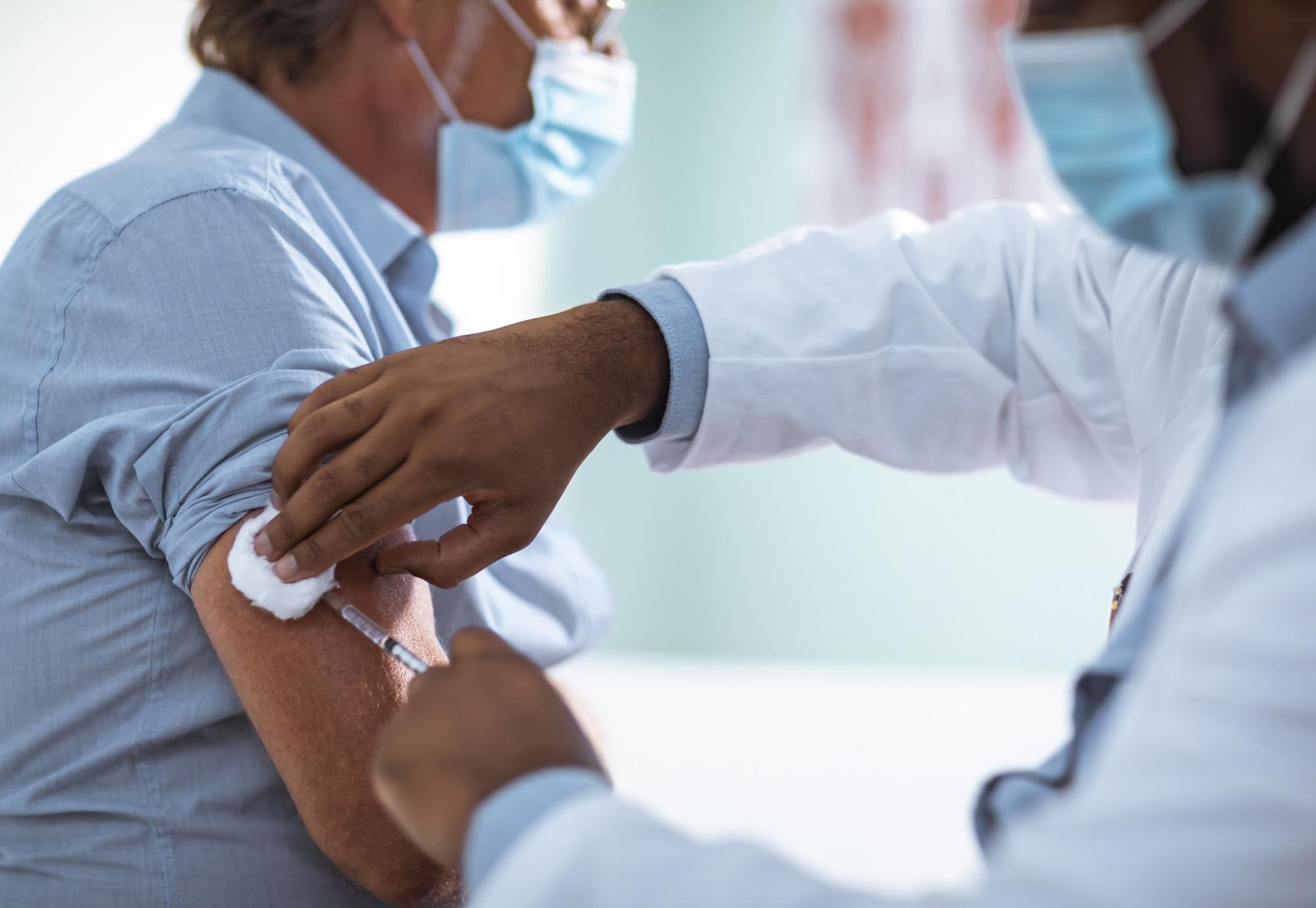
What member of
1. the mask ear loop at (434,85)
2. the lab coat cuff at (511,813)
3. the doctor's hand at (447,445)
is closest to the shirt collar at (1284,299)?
the lab coat cuff at (511,813)

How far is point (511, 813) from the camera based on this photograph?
1.82ft

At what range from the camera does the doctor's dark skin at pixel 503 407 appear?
572 millimetres

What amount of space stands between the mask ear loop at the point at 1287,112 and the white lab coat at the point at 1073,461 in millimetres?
148

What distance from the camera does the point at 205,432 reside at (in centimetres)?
87

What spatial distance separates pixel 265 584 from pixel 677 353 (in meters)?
0.45

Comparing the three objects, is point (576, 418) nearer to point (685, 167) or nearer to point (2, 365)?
point (2, 365)

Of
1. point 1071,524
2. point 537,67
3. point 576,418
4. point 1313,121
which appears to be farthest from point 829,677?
point 1313,121

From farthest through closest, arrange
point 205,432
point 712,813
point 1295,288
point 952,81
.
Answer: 1. point 952,81
2. point 712,813
3. point 205,432
4. point 1295,288

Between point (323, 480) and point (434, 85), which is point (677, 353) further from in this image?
point (434, 85)

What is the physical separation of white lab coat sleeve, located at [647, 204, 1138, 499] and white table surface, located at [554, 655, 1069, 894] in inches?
41.0

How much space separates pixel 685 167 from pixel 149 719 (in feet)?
9.07

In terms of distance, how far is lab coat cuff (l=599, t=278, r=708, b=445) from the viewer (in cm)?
110

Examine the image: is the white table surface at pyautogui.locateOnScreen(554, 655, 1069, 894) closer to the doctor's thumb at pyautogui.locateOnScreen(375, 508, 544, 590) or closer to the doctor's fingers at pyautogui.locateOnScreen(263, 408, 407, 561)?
the doctor's thumb at pyautogui.locateOnScreen(375, 508, 544, 590)

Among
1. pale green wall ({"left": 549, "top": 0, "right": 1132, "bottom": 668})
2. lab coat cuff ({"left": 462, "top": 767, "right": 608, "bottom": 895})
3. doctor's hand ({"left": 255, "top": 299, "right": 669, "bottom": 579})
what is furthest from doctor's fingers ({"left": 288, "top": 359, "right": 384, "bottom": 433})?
pale green wall ({"left": 549, "top": 0, "right": 1132, "bottom": 668})
